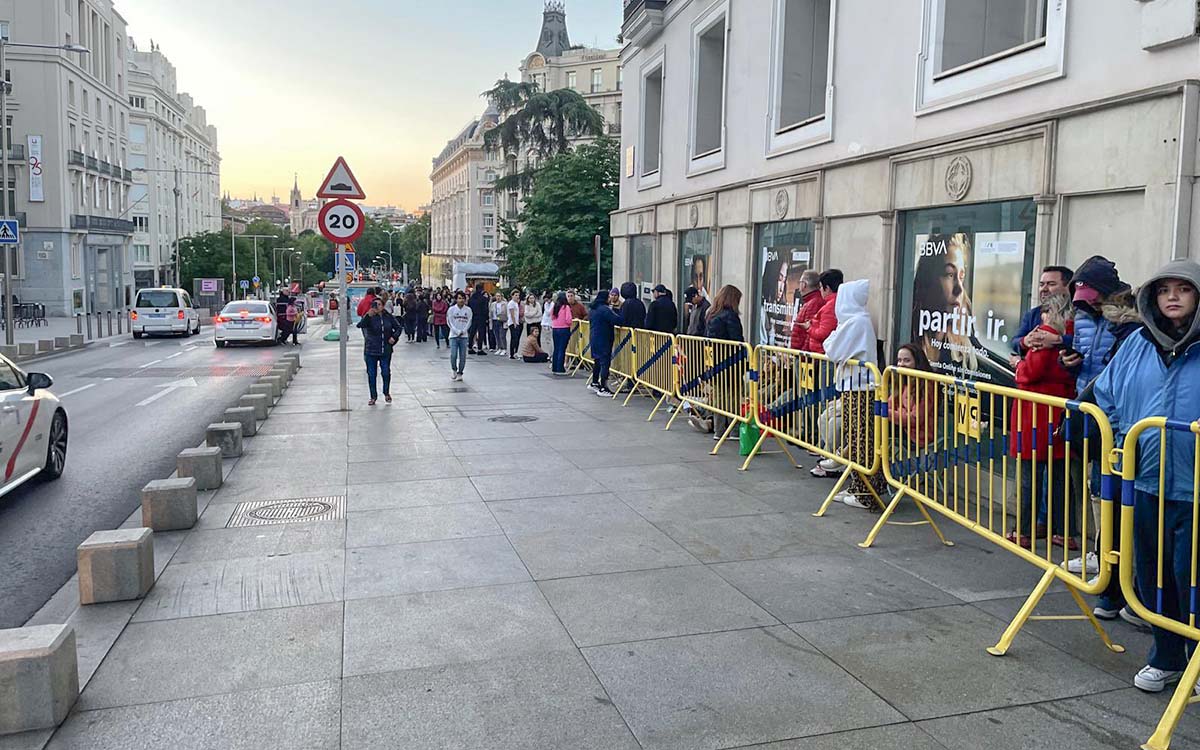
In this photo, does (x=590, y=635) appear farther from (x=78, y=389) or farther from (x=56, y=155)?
(x=56, y=155)

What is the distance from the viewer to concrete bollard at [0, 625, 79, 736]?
3.88 meters

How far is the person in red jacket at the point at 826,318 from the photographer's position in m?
9.29

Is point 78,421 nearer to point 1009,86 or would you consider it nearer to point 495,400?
point 495,400

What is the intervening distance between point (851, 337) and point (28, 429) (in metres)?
7.37

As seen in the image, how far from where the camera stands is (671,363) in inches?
493

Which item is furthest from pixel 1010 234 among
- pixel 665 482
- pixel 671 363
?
pixel 671 363

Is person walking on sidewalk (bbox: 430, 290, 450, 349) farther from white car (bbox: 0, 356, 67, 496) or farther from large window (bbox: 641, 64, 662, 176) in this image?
white car (bbox: 0, 356, 67, 496)

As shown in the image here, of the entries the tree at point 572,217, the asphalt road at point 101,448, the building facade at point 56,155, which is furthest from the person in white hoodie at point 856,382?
the building facade at point 56,155

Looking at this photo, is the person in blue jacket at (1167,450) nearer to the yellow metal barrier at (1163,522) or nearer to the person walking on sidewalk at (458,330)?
the yellow metal barrier at (1163,522)

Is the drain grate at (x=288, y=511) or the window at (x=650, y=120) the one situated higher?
the window at (x=650, y=120)

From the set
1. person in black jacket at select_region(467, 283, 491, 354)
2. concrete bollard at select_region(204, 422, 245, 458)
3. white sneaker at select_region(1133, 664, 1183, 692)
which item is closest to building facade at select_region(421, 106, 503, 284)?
person in black jacket at select_region(467, 283, 491, 354)

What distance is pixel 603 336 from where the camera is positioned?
613 inches

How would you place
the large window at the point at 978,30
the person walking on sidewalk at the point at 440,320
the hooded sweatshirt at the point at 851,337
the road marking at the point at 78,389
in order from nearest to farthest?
the hooded sweatshirt at the point at 851,337
the large window at the point at 978,30
the road marking at the point at 78,389
the person walking on sidewalk at the point at 440,320

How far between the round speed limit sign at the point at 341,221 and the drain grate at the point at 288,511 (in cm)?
580
